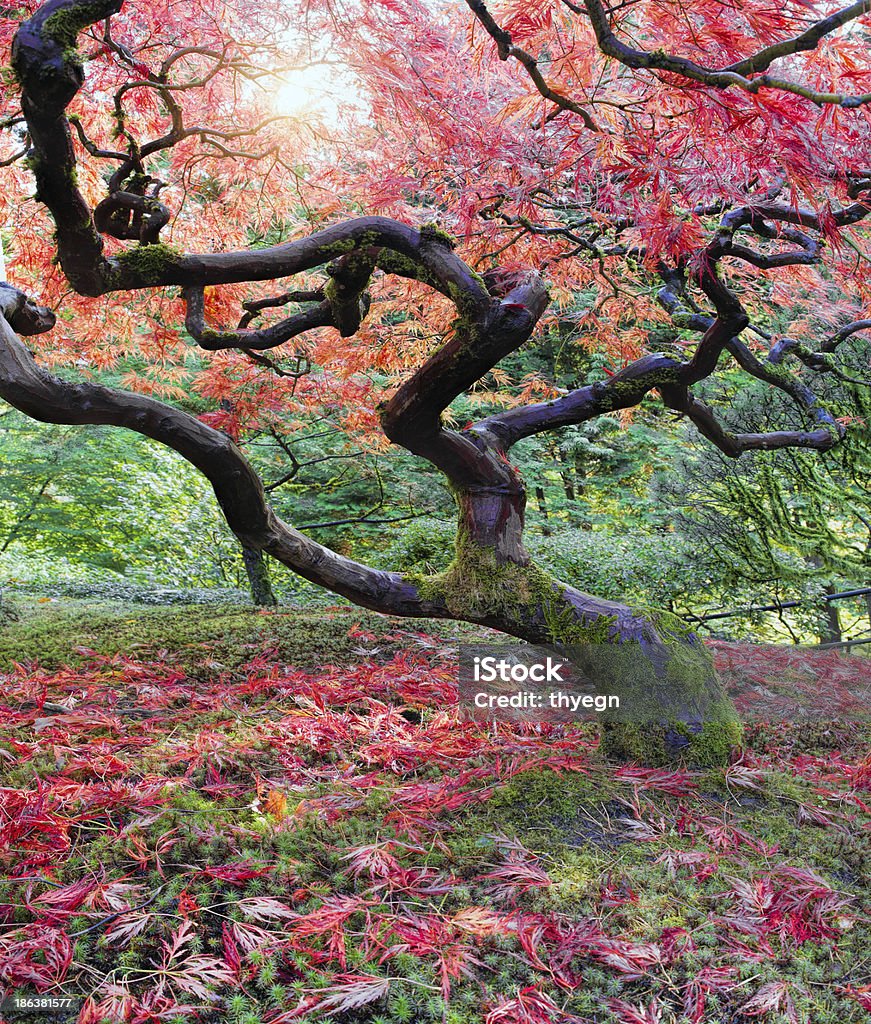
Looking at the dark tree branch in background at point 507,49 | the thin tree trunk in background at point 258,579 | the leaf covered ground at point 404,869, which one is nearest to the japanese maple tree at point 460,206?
the dark tree branch in background at point 507,49

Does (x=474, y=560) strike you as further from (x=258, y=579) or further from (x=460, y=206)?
(x=258, y=579)

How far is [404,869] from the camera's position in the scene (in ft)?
5.69

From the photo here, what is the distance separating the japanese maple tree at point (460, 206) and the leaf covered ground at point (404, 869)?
1.28 feet

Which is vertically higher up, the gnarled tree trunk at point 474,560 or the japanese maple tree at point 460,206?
the japanese maple tree at point 460,206

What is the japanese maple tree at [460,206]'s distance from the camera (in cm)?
198

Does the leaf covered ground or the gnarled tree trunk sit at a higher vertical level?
the gnarled tree trunk

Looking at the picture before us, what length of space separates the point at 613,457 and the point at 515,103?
6.61 metres

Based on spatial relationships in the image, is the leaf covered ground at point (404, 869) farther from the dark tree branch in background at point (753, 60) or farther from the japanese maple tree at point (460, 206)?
the dark tree branch in background at point (753, 60)

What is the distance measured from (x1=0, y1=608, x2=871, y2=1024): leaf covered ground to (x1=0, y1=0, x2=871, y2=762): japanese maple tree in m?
0.39

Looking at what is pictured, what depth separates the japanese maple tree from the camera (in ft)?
6.48

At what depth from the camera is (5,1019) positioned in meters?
1.29

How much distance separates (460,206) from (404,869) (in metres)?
2.39

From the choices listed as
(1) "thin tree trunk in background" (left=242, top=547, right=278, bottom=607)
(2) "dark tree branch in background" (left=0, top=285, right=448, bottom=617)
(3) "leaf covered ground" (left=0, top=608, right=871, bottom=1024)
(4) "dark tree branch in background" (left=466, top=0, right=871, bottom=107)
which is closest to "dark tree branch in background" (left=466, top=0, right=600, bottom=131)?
(4) "dark tree branch in background" (left=466, top=0, right=871, bottom=107)

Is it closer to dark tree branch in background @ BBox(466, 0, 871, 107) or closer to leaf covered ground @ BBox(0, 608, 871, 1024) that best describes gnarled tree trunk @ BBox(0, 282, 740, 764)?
leaf covered ground @ BBox(0, 608, 871, 1024)
